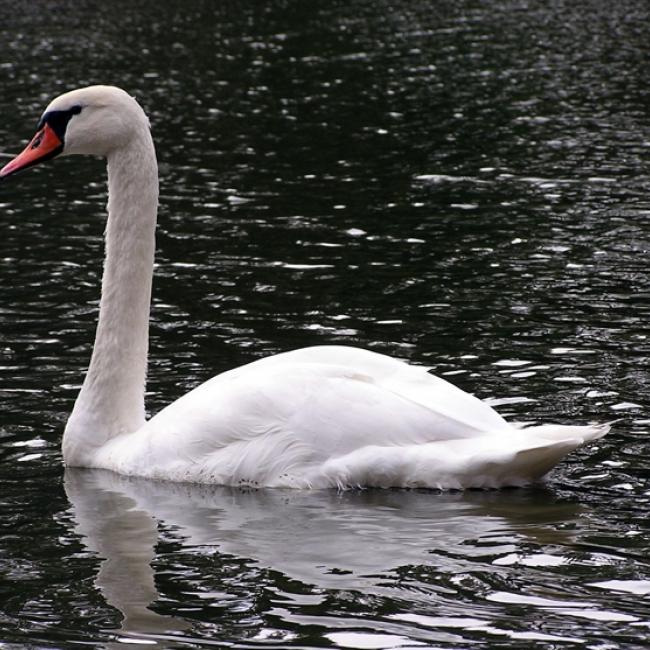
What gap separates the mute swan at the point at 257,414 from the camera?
776 cm

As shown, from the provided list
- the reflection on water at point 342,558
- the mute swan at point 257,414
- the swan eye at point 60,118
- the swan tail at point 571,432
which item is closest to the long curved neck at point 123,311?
the mute swan at point 257,414

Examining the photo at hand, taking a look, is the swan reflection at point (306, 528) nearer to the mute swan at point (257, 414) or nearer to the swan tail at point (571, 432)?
the mute swan at point (257, 414)

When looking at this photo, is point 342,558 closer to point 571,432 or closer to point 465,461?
point 465,461

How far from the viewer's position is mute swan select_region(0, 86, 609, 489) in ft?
25.5

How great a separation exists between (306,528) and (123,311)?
221cm

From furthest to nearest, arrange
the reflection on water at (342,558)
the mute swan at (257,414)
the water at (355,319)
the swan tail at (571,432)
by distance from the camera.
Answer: the mute swan at (257,414), the swan tail at (571,432), the water at (355,319), the reflection on water at (342,558)

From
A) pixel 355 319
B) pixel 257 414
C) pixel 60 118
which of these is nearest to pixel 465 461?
pixel 257 414

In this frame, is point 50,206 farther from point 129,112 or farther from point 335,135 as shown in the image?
point 129,112

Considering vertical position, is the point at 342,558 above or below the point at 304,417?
below

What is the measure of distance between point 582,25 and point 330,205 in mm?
18483

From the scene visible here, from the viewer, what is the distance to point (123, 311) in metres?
9.11

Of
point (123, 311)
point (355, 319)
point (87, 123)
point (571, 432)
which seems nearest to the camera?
point (571, 432)

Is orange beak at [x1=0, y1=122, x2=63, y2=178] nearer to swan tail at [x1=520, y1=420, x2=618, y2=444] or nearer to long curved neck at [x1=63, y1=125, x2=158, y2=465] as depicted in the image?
long curved neck at [x1=63, y1=125, x2=158, y2=465]

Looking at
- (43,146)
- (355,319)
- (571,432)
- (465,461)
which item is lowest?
(465,461)
